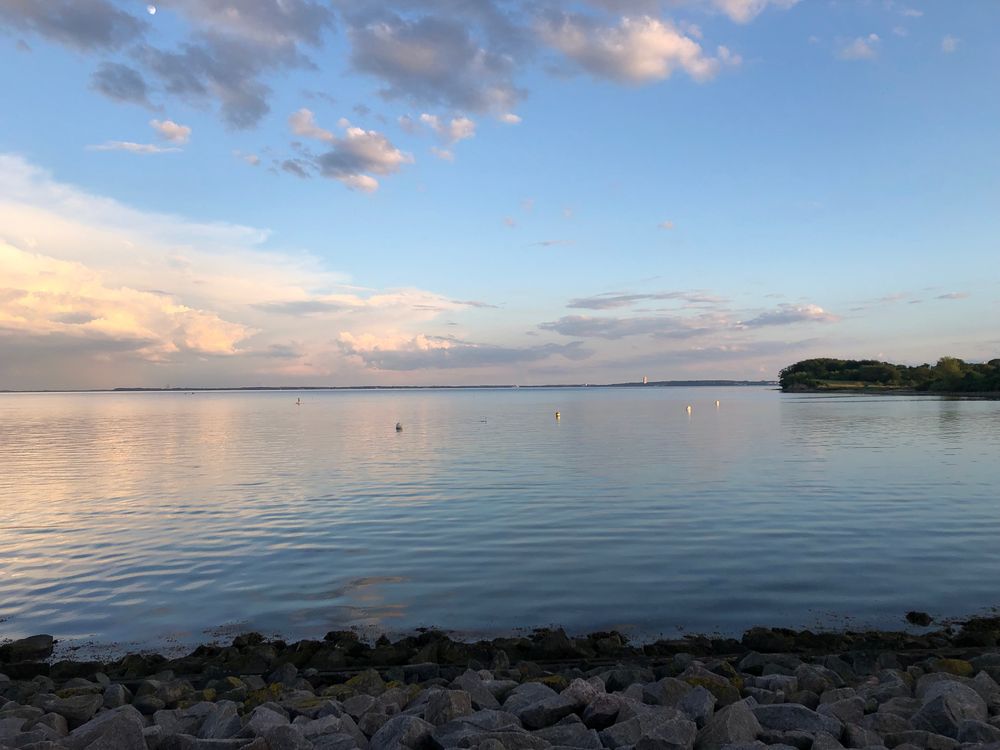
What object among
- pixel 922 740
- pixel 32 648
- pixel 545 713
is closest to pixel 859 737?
pixel 922 740

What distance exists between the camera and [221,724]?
7.68m

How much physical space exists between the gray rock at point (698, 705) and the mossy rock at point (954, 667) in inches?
148

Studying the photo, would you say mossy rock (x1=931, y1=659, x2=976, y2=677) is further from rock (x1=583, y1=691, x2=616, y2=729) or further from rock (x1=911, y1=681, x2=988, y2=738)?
rock (x1=583, y1=691, x2=616, y2=729)

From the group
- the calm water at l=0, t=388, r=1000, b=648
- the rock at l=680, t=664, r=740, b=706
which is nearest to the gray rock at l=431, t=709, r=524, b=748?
the rock at l=680, t=664, r=740, b=706

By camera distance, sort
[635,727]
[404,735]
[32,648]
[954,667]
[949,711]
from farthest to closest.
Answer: [32,648] < [954,667] < [949,711] < [635,727] < [404,735]

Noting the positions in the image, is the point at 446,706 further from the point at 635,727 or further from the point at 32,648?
the point at 32,648

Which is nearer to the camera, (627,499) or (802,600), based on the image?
(802,600)

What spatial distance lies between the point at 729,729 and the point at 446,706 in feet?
9.35

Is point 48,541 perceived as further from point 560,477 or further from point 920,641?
point 920,641

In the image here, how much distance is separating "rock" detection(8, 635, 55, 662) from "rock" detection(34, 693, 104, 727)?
3.71 metres

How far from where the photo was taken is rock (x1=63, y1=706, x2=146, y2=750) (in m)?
7.05

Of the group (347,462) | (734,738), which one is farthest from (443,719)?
(347,462)

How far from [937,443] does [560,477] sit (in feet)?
94.3

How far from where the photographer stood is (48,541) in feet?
69.1
